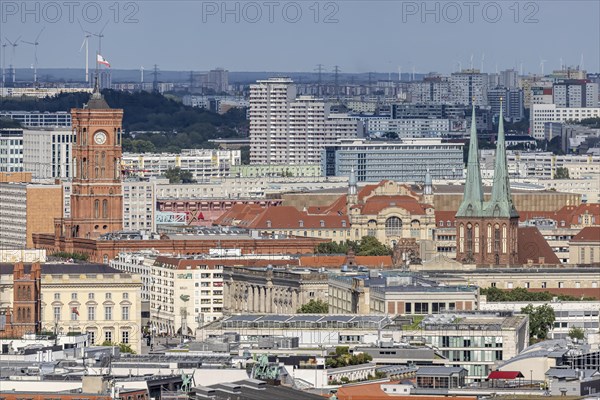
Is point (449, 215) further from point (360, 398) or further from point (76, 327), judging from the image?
point (360, 398)

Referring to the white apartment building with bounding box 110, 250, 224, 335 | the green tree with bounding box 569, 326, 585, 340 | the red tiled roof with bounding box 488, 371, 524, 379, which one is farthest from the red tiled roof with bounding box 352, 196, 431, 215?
the red tiled roof with bounding box 488, 371, 524, 379

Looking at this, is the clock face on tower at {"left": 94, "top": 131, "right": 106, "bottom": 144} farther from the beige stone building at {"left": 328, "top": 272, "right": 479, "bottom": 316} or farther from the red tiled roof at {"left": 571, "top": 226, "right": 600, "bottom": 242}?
the beige stone building at {"left": 328, "top": 272, "right": 479, "bottom": 316}

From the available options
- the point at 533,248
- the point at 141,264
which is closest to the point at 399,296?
the point at 141,264

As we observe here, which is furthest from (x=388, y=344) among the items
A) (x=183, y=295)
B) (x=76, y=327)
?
(x=183, y=295)

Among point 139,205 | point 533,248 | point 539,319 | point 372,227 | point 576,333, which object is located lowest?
point 576,333

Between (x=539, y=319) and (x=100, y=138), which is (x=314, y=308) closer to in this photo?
(x=539, y=319)
